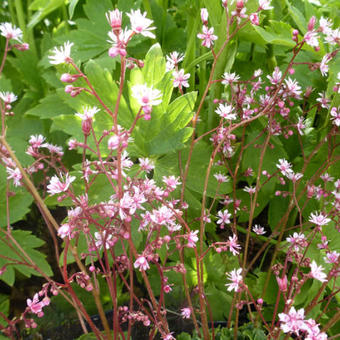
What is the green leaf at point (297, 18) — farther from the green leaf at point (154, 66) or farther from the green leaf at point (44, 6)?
the green leaf at point (44, 6)

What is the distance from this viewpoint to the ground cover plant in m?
0.80

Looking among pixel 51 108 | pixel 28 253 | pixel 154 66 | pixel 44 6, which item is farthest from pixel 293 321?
pixel 44 6

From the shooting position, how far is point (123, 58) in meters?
0.59

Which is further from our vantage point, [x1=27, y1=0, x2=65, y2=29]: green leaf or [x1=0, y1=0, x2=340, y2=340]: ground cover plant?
[x1=27, y1=0, x2=65, y2=29]: green leaf

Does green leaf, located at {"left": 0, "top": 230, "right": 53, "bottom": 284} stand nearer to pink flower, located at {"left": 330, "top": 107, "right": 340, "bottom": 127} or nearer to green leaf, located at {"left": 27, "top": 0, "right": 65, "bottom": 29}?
green leaf, located at {"left": 27, "top": 0, "right": 65, "bottom": 29}

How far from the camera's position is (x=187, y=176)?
113 cm

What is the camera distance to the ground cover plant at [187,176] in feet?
2.62

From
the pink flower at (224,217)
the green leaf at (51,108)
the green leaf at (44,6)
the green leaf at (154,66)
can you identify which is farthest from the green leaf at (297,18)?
the green leaf at (51,108)

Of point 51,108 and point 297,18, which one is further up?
point 297,18

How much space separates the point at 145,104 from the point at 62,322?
2.95 ft

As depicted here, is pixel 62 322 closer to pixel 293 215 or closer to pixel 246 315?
pixel 246 315

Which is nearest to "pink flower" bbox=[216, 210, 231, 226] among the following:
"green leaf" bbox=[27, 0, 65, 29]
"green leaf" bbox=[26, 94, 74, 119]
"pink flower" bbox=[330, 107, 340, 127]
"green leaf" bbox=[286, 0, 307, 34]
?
"pink flower" bbox=[330, 107, 340, 127]

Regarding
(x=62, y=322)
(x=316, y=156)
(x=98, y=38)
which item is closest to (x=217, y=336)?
(x=62, y=322)

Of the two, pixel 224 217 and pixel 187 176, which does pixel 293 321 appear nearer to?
pixel 224 217
